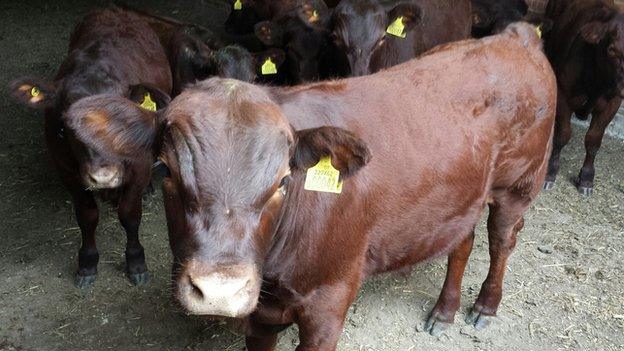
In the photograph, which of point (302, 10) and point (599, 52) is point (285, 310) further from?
point (599, 52)

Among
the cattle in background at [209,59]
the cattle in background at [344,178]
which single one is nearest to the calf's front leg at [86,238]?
the cattle in background at [209,59]

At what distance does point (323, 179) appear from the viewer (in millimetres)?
2814

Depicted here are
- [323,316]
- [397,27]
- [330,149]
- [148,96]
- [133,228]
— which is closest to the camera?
[330,149]

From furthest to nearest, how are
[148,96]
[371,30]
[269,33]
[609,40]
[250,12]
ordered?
[250,12] → [269,33] → [609,40] → [371,30] → [148,96]

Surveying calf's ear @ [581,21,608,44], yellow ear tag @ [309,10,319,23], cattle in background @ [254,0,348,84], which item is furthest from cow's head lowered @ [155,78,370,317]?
calf's ear @ [581,21,608,44]

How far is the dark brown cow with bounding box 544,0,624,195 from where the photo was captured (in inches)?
241

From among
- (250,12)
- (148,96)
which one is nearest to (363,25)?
(148,96)

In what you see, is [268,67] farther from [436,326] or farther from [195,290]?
[195,290]

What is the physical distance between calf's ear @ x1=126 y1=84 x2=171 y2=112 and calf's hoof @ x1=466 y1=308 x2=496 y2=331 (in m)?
2.57

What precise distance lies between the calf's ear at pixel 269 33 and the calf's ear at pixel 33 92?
233 cm

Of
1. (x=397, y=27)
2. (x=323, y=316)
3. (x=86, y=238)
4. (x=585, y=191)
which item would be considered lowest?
(x=585, y=191)

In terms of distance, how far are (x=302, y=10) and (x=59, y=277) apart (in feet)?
10.3

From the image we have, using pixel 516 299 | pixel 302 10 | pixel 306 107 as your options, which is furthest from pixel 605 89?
pixel 306 107

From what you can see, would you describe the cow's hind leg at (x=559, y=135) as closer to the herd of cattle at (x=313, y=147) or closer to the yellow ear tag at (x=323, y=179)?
the herd of cattle at (x=313, y=147)
